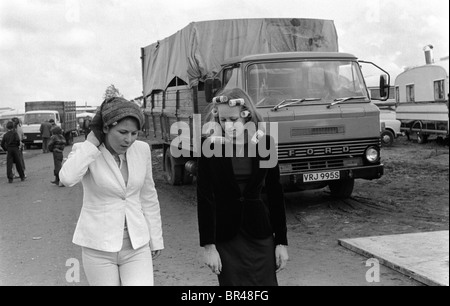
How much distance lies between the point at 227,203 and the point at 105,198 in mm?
707

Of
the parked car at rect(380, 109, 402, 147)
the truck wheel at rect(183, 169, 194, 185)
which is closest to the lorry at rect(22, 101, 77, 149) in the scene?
the parked car at rect(380, 109, 402, 147)

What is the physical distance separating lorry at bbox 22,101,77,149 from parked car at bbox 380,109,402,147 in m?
17.1

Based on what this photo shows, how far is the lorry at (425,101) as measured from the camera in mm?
20527

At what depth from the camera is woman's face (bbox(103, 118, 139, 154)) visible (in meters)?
3.28

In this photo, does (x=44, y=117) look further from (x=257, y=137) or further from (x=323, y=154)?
(x=257, y=137)

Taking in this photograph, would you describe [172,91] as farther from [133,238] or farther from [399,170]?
[133,238]

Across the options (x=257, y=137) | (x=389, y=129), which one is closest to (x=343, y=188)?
(x=257, y=137)

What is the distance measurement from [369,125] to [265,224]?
6097 millimetres

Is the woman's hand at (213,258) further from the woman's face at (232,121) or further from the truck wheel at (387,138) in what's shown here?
the truck wheel at (387,138)

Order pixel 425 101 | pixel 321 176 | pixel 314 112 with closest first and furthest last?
1. pixel 314 112
2. pixel 321 176
3. pixel 425 101

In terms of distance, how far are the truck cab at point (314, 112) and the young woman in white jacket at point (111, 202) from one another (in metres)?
5.43

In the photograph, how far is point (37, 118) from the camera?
33219mm

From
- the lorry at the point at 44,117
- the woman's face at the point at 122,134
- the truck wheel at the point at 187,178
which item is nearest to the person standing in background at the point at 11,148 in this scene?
the truck wheel at the point at 187,178

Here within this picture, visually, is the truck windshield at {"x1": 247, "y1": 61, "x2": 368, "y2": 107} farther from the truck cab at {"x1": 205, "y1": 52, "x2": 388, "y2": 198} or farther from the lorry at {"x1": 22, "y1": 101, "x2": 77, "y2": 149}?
the lorry at {"x1": 22, "y1": 101, "x2": 77, "y2": 149}
